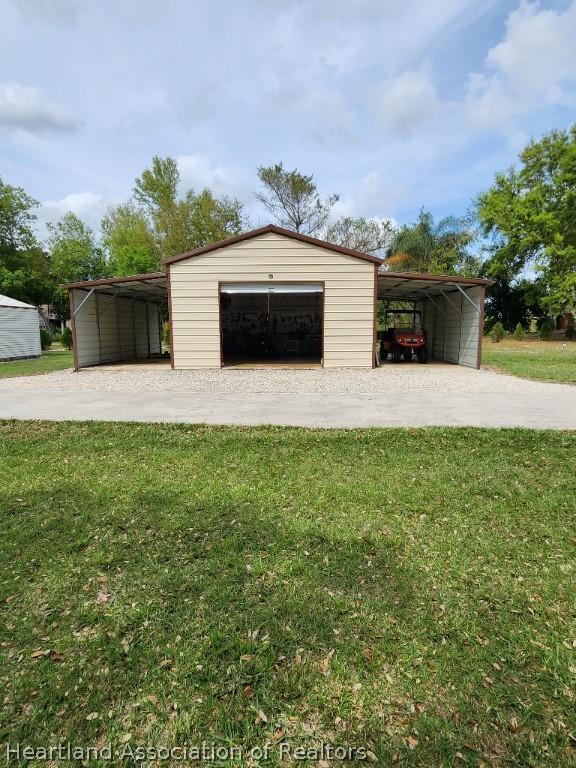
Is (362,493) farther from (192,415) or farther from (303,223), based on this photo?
(303,223)

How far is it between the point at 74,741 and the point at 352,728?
3.42 ft

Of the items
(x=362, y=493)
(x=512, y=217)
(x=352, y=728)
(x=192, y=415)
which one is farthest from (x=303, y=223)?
(x=352, y=728)

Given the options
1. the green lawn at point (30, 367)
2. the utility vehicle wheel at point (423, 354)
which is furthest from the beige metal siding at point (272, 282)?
the green lawn at point (30, 367)

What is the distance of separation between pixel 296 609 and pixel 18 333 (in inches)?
862

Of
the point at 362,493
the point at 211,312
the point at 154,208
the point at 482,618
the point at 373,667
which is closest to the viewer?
the point at 373,667

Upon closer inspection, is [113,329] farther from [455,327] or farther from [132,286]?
[455,327]

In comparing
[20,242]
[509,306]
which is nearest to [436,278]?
[509,306]

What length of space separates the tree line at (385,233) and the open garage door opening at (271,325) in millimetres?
12144

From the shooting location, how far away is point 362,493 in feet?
11.8

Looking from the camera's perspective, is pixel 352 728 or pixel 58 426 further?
pixel 58 426

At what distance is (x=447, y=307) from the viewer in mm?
16281

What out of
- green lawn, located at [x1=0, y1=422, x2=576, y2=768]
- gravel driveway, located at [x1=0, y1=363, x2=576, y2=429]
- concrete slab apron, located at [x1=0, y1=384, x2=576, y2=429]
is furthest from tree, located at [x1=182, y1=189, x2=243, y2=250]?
green lawn, located at [x1=0, y1=422, x2=576, y2=768]

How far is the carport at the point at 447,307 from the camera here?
12891 mm

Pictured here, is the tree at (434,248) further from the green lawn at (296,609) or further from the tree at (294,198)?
the green lawn at (296,609)
